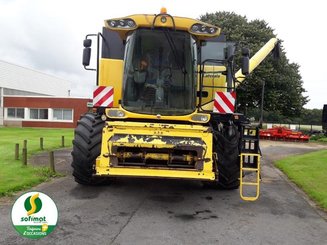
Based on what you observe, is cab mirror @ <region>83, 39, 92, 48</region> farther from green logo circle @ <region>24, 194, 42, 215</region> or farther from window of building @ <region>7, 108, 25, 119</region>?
window of building @ <region>7, 108, 25, 119</region>

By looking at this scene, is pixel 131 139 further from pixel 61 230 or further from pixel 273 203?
pixel 273 203

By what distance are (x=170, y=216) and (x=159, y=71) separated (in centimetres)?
279

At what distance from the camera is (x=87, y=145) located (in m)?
7.81

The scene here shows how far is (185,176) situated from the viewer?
6.86 meters

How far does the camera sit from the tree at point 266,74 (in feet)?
107

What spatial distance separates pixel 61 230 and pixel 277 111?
107 ft

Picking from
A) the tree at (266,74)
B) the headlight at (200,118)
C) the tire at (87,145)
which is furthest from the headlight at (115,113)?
the tree at (266,74)

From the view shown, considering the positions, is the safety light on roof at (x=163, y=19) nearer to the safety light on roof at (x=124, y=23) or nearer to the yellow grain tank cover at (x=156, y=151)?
the safety light on roof at (x=124, y=23)

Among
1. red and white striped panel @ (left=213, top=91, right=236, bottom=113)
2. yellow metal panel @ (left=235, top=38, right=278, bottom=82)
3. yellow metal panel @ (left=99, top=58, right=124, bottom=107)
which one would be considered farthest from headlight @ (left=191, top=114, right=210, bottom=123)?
yellow metal panel @ (left=235, top=38, right=278, bottom=82)

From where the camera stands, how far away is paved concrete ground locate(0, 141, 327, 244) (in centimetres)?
549

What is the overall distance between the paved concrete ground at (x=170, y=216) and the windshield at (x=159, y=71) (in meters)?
1.86

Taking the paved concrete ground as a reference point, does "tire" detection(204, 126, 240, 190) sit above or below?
above

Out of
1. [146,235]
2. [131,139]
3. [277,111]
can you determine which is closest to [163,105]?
[131,139]

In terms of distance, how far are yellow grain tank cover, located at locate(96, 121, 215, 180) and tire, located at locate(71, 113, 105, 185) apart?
2.56ft
